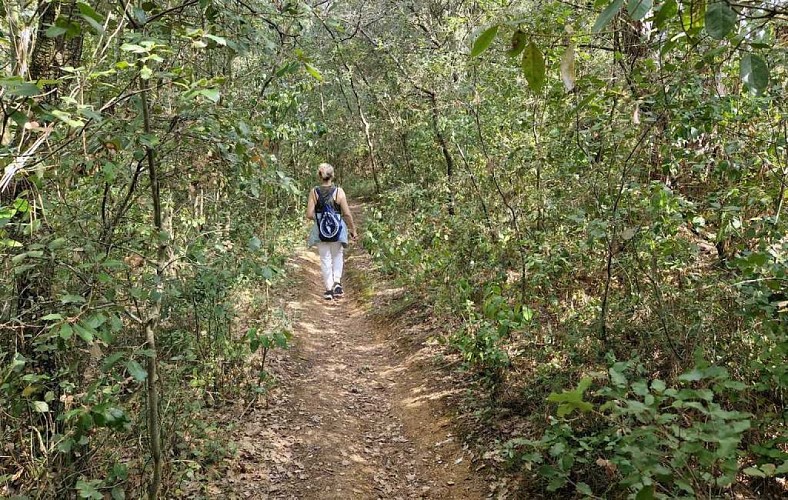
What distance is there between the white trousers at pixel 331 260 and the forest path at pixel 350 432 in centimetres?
116

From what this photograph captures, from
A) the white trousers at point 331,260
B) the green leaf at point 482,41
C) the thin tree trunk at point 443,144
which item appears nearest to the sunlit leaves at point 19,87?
the green leaf at point 482,41

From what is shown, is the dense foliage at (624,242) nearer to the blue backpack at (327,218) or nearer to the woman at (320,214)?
the woman at (320,214)

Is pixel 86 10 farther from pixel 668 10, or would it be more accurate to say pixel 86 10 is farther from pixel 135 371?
pixel 668 10

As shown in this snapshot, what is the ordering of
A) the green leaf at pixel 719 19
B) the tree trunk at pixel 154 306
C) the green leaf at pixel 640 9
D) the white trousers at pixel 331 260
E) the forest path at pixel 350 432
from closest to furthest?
the green leaf at pixel 719 19
the green leaf at pixel 640 9
the tree trunk at pixel 154 306
the forest path at pixel 350 432
the white trousers at pixel 331 260

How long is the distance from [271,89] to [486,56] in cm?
308

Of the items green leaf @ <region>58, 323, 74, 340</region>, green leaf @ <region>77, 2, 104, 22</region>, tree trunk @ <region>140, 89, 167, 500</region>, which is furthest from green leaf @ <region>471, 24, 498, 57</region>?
tree trunk @ <region>140, 89, 167, 500</region>

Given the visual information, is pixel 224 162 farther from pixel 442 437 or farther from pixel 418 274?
pixel 418 274

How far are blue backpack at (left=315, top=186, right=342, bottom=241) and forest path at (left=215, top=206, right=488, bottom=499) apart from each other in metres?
1.50

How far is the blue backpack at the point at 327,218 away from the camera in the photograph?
8.55 m

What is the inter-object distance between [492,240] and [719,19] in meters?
5.84

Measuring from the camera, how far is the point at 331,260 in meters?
9.30

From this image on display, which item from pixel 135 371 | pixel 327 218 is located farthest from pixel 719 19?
pixel 327 218

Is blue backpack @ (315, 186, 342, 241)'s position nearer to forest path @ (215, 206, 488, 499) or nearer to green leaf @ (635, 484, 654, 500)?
forest path @ (215, 206, 488, 499)

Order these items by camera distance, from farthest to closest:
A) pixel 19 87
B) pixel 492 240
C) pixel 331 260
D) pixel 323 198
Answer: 1. pixel 331 260
2. pixel 323 198
3. pixel 492 240
4. pixel 19 87
